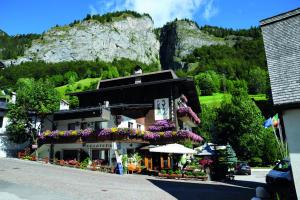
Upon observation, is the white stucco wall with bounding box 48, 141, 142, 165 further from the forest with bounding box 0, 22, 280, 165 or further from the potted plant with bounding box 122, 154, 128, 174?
the forest with bounding box 0, 22, 280, 165

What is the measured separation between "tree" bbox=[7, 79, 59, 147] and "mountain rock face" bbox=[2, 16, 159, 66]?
426ft

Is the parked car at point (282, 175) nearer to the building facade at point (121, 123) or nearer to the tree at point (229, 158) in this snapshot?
the tree at point (229, 158)

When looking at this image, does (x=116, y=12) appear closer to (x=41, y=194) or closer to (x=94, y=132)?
(x=94, y=132)

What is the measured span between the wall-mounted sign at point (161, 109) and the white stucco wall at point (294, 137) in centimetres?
2309

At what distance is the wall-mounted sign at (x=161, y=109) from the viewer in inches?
1344

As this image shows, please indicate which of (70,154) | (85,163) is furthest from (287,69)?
(70,154)

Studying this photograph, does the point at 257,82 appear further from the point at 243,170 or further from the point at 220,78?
the point at 243,170

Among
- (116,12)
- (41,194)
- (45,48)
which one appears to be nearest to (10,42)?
(45,48)

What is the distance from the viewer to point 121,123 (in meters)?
31.9

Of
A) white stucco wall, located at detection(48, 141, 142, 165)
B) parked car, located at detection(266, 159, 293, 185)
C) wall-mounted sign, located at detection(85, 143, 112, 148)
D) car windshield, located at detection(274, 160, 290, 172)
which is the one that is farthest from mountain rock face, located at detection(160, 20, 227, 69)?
parked car, located at detection(266, 159, 293, 185)

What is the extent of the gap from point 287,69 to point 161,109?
76.2 ft

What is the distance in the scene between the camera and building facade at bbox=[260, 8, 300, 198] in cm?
1072

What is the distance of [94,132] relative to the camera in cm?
3041

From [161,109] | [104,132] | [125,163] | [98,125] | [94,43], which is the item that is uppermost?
[94,43]
